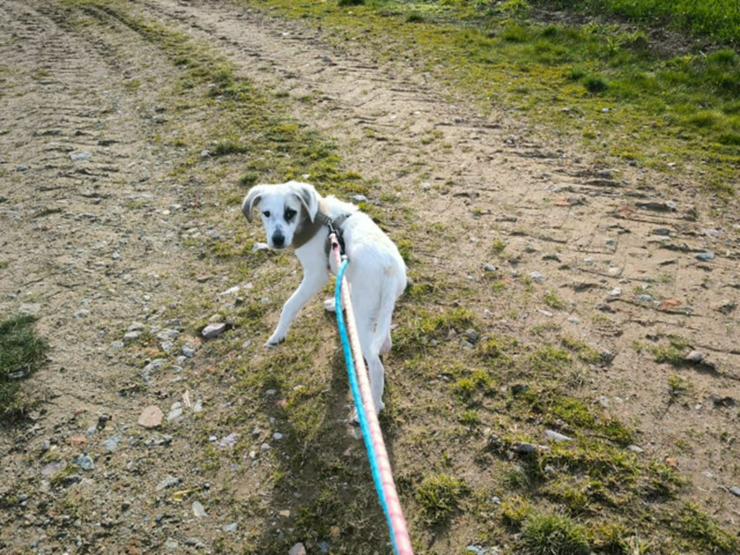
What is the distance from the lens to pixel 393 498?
6.52 ft

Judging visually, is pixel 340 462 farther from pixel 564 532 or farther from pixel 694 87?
pixel 694 87

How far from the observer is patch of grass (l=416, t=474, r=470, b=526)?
3223mm

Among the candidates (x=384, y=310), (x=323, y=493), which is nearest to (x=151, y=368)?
(x=323, y=493)

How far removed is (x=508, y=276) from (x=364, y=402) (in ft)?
10.3

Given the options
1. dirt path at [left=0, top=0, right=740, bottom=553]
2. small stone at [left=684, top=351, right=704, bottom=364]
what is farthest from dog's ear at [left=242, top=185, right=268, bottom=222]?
small stone at [left=684, top=351, right=704, bottom=364]

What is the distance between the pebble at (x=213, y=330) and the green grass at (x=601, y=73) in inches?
210

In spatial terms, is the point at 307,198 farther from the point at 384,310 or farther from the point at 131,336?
the point at 131,336

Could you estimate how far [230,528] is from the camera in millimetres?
3232

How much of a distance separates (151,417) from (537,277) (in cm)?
359

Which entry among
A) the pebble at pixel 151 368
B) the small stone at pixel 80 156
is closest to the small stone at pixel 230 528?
the pebble at pixel 151 368

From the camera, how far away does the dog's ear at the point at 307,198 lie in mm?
4160

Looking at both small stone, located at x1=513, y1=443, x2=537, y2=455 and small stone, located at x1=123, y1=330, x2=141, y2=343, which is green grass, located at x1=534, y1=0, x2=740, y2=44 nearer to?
small stone, located at x1=513, y1=443, x2=537, y2=455

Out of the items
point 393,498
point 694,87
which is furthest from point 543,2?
point 393,498

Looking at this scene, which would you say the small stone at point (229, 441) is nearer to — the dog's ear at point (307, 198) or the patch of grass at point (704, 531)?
the dog's ear at point (307, 198)
